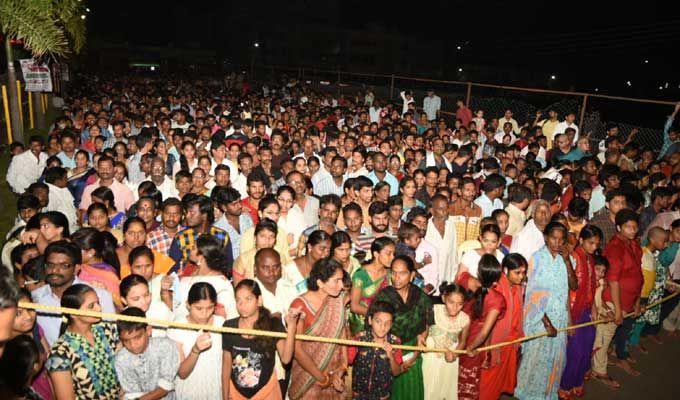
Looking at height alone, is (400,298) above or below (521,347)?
above

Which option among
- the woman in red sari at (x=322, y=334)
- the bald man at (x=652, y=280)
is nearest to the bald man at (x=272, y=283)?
the woman in red sari at (x=322, y=334)

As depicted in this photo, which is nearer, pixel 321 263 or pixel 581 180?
pixel 321 263

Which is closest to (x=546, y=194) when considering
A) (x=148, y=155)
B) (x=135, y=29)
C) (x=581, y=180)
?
(x=581, y=180)

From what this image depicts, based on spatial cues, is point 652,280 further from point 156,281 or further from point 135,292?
point 135,292

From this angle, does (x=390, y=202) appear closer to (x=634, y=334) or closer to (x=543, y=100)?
(x=634, y=334)

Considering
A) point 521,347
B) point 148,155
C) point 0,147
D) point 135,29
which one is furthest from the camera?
point 135,29

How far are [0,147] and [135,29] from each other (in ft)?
201

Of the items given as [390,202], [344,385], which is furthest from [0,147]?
[344,385]

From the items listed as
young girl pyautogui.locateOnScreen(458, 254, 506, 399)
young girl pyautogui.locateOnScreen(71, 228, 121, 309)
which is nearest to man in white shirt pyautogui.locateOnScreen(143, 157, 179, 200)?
young girl pyautogui.locateOnScreen(71, 228, 121, 309)

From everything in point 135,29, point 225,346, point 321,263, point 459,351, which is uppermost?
point 135,29

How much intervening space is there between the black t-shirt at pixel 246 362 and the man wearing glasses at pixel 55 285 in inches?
39.8

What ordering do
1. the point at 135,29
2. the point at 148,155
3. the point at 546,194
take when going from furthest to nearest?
the point at 135,29
the point at 148,155
the point at 546,194

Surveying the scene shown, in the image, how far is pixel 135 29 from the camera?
223 ft

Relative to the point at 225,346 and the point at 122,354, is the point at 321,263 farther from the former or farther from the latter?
the point at 122,354
